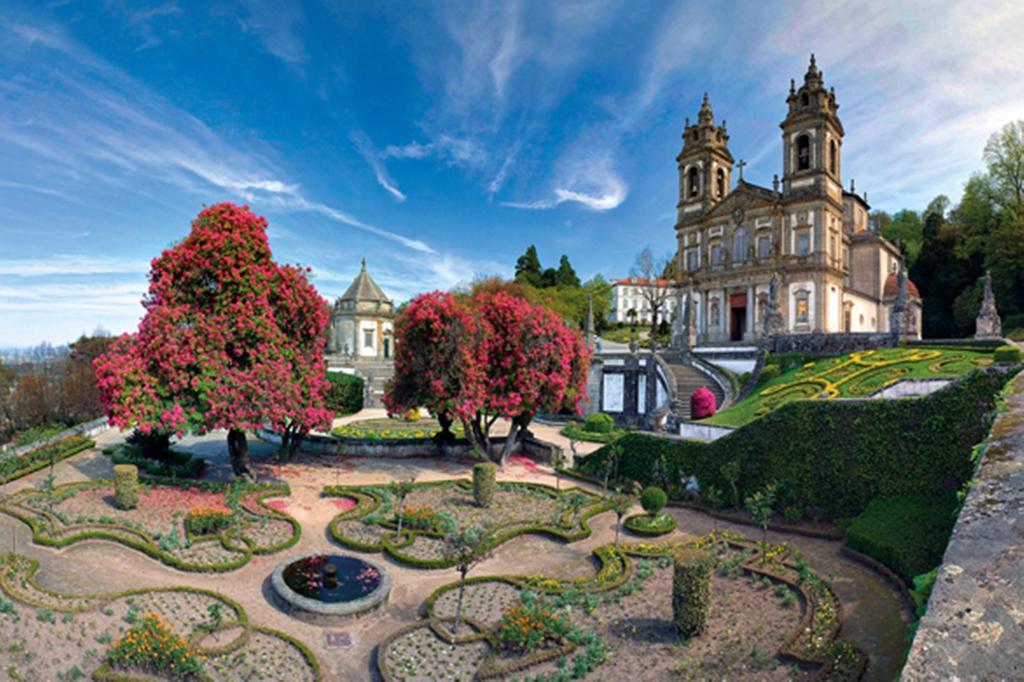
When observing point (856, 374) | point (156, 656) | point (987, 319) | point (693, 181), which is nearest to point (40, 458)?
point (156, 656)

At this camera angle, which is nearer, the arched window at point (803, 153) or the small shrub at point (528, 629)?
the small shrub at point (528, 629)

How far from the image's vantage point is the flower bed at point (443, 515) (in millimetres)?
13242

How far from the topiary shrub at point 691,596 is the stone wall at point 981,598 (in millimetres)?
3491

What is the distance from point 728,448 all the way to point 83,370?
36.5 meters

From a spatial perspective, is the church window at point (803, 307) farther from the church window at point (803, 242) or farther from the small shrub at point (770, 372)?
the small shrub at point (770, 372)

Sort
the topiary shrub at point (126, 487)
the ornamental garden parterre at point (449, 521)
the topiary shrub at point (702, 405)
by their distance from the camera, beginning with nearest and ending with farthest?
the ornamental garden parterre at point (449, 521) → the topiary shrub at point (126, 487) → the topiary shrub at point (702, 405)

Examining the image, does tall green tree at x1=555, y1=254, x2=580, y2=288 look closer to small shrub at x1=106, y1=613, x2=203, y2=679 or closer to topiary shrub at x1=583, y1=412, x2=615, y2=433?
topiary shrub at x1=583, y1=412, x2=615, y2=433

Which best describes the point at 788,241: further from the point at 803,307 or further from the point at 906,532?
the point at 906,532

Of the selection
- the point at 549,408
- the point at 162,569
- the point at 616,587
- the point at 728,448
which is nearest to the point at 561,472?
the point at 549,408

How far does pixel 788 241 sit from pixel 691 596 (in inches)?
1480

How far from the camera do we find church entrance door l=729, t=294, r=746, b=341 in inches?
1684

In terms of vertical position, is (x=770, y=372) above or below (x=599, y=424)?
above

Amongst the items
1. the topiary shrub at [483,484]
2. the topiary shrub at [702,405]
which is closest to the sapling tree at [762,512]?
the topiary shrub at [483,484]

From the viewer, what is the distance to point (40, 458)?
1858cm
